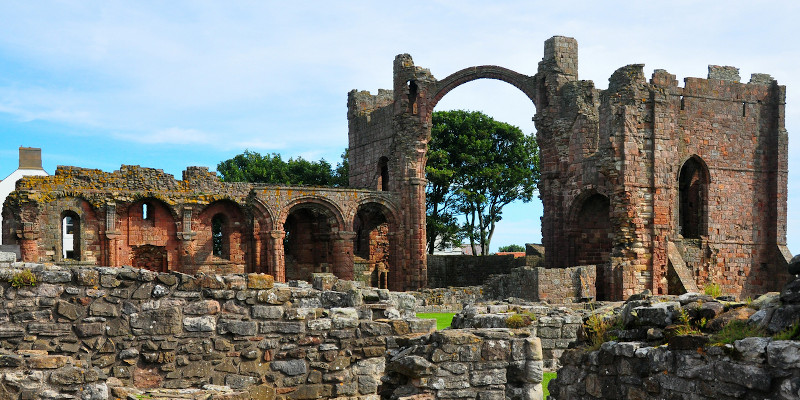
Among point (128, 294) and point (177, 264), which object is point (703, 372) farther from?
point (177, 264)

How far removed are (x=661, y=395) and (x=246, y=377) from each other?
4.05 m

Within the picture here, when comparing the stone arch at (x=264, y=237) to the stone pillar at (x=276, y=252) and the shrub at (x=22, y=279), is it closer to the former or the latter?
the stone pillar at (x=276, y=252)

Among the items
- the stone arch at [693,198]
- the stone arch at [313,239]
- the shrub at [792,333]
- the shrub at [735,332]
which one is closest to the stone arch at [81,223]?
the stone arch at [313,239]

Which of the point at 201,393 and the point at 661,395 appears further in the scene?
the point at 201,393

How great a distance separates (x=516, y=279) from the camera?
83.5 ft

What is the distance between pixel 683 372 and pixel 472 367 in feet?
7.21

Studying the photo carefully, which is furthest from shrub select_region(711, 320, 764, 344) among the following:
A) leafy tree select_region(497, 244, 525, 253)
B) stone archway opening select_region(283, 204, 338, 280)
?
→ leafy tree select_region(497, 244, 525, 253)

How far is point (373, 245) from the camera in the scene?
1363 inches

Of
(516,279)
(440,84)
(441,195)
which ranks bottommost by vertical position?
(516,279)

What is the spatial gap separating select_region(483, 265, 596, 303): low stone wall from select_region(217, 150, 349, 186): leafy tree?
20.6 metres

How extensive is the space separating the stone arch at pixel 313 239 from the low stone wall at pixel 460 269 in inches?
225

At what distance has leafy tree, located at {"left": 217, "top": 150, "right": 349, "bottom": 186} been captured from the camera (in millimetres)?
45375

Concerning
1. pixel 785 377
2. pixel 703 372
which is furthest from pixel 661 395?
pixel 785 377

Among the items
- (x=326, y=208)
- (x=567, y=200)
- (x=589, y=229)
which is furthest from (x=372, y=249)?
(x=589, y=229)
